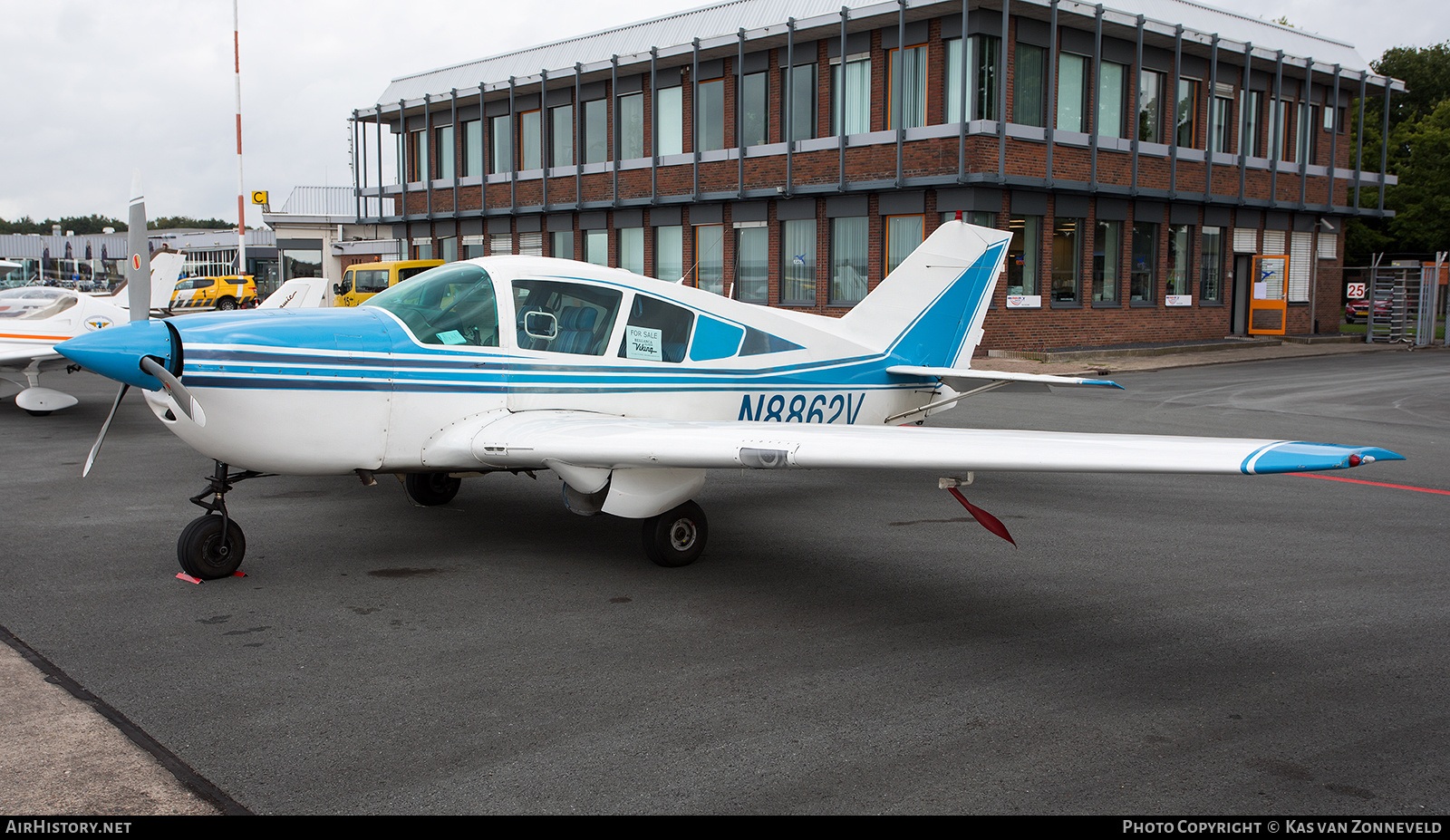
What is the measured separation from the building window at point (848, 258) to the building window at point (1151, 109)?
312 inches

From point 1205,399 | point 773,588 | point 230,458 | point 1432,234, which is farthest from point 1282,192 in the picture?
point 230,458

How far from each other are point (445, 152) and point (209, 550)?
32.6 metres

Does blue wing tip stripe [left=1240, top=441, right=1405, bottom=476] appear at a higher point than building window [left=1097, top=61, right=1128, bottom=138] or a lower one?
lower

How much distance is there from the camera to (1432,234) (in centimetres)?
4616

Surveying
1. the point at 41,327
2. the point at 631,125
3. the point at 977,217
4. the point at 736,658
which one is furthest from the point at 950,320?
the point at 631,125

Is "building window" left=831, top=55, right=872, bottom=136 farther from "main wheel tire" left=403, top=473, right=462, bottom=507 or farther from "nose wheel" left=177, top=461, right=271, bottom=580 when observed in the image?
"nose wheel" left=177, top=461, right=271, bottom=580

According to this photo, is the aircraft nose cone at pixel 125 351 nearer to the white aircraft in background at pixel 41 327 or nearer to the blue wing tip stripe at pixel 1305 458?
the blue wing tip stripe at pixel 1305 458

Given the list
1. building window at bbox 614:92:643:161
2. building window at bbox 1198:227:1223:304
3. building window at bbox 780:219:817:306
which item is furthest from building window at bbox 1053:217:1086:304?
building window at bbox 614:92:643:161

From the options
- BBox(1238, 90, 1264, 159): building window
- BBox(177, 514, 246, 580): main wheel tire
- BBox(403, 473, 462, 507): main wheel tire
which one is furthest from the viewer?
BBox(1238, 90, 1264, 159): building window

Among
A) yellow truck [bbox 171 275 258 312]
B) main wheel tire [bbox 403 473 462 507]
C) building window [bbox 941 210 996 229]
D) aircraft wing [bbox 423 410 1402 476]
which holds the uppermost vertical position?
building window [bbox 941 210 996 229]

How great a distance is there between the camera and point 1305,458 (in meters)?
4.12

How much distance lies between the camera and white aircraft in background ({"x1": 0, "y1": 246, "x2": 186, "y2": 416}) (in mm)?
13430

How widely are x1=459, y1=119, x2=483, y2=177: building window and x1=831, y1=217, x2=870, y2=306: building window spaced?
1472cm
